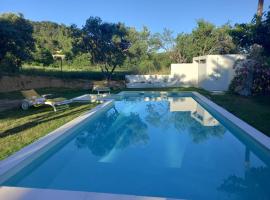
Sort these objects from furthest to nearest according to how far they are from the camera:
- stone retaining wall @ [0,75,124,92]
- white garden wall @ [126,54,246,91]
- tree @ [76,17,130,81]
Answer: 1. white garden wall @ [126,54,246,91]
2. tree @ [76,17,130,81]
3. stone retaining wall @ [0,75,124,92]

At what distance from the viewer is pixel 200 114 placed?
37.1 ft

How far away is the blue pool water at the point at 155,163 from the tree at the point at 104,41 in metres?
10.4

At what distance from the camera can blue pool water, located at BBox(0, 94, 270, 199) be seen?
4672 mm

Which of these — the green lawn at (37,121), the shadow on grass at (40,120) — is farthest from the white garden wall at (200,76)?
the shadow on grass at (40,120)

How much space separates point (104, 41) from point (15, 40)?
272 inches

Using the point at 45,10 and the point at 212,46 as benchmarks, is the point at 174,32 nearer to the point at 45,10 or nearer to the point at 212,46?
the point at 212,46

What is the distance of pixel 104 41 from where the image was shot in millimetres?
19125

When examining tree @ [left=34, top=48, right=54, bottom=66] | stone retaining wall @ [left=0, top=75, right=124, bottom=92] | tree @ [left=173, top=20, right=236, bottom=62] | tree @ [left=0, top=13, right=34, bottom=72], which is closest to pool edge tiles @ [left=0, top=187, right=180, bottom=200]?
tree @ [left=0, top=13, right=34, bottom=72]

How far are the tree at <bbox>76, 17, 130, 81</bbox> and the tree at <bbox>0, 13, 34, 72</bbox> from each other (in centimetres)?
451

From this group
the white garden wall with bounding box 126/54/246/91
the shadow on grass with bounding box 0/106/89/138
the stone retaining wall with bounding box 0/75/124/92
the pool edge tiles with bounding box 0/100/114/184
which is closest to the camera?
the pool edge tiles with bounding box 0/100/114/184

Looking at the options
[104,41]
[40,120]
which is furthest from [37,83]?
[40,120]

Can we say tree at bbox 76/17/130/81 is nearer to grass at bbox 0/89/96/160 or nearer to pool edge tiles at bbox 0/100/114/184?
grass at bbox 0/89/96/160

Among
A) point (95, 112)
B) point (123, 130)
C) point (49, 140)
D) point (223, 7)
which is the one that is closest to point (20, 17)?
point (95, 112)

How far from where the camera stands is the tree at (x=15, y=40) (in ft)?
42.2
